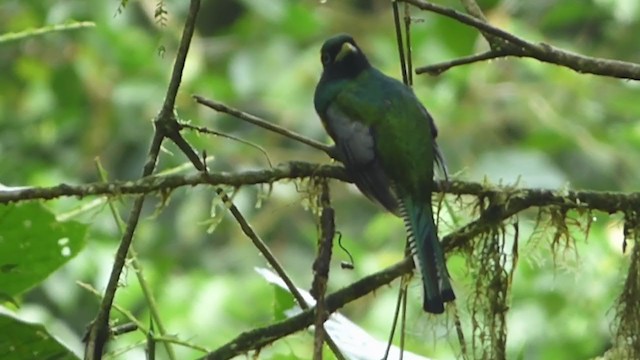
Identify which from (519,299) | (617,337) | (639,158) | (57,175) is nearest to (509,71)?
(639,158)

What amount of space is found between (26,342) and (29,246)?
0.15 m

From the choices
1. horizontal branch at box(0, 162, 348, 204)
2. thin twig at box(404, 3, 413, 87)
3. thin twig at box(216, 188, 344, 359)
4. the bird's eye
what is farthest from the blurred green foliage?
horizontal branch at box(0, 162, 348, 204)

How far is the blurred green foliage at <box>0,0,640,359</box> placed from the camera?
375 cm

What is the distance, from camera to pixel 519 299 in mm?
3588

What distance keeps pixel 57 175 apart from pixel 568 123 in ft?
5.54

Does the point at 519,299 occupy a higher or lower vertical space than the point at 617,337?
higher

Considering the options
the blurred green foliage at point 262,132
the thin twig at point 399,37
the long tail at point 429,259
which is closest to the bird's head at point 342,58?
the thin twig at point 399,37

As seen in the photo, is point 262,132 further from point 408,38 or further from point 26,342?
point 26,342

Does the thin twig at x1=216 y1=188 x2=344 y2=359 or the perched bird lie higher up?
the perched bird

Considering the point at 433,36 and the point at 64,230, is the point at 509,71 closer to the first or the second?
the point at 433,36

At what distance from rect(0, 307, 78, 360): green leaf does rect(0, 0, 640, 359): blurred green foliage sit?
2.25 meters

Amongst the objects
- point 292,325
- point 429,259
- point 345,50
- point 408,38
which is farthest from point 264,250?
point 345,50

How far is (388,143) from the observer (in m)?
1.76

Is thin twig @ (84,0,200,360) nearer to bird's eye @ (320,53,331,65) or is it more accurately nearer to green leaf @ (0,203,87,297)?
green leaf @ (0,203,87,297)
